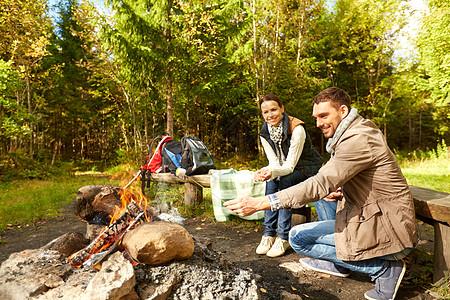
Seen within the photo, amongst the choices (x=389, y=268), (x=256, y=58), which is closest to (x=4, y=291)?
(x=389, y=268)

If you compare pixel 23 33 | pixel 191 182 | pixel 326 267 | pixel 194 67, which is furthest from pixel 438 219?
pixel 23 33

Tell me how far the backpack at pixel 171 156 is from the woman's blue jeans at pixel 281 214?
2.30 metres

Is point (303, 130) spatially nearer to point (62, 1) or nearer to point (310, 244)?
point (310, 244)

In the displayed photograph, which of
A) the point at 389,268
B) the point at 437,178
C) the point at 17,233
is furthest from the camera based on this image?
the point at 437,178

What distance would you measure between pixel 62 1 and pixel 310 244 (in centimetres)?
1941

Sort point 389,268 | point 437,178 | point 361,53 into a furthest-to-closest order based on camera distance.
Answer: point 361,53
point 437,178
point 389,268

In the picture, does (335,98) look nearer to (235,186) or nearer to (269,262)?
(269,262)

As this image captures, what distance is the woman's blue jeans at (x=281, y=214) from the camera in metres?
3.33

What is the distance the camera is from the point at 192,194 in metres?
5.36

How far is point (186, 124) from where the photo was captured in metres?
11.1

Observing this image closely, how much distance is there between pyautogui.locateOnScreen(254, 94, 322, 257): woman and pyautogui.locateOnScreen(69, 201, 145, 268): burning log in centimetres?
143

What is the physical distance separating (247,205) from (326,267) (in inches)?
62.3

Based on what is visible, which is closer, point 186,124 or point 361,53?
point 186,124

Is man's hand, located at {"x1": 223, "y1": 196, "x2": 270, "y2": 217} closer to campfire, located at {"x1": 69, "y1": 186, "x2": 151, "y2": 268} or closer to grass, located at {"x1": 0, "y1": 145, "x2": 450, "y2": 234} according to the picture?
campfire, located at {"x1": 69, "y1": 186, "x2": 151, "y2": 268}
